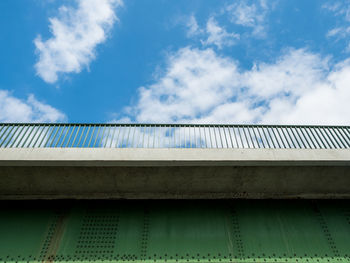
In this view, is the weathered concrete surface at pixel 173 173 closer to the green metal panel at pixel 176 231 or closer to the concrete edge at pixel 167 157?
the concrete edge at pixel 167 157

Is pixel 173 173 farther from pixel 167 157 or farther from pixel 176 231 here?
pixel 176 231

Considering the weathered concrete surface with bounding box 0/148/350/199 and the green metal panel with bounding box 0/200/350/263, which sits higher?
the weathered concrete surface with bounding box 0/148/350/199

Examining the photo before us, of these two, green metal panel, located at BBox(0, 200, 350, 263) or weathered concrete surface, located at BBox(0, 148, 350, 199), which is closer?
green metal panel, located at BBox(0, 200, 350, 263)

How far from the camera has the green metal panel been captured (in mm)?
5785

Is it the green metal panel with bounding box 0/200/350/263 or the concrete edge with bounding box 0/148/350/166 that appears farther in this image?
the concrete edge with bounding box 0/148/350/166

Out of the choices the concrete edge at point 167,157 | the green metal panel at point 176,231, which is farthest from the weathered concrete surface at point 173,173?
the green metal panel at point 176,231

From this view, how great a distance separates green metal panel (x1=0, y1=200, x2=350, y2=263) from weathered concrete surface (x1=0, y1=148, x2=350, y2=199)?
32 cm

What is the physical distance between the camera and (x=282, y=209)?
6.85 meters

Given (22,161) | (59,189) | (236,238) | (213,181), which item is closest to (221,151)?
(213,181)

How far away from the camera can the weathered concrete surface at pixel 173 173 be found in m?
6.18

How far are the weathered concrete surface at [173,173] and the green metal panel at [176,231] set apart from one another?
323 millimetres

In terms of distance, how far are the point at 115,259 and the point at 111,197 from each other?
69.5 inches

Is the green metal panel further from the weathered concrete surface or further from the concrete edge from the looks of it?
the concrete edge

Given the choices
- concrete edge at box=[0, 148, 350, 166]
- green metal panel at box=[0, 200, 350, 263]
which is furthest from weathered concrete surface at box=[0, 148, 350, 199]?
green metal panel at box=[0, 200, 350, 263]
